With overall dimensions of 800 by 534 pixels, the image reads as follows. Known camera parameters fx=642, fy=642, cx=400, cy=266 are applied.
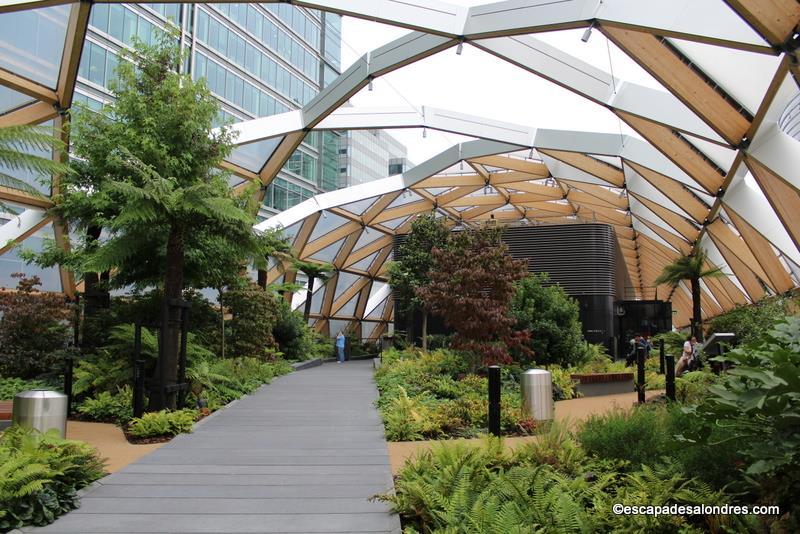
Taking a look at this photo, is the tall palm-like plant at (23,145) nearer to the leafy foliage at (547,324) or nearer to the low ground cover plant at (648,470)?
the low ground cover plant at (648,470)

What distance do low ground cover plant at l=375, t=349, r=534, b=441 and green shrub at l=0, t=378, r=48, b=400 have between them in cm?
662

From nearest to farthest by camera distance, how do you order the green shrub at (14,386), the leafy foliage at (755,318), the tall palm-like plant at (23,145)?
the tall palm-like plant at (23,145)
the green shrub at (14,386)
the leafy foliage at (755,318)

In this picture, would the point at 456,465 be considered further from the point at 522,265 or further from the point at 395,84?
the point at 395,84

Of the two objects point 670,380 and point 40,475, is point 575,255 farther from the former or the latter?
point 40,475

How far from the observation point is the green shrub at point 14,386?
12094 millimetres

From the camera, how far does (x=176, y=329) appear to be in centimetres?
1052

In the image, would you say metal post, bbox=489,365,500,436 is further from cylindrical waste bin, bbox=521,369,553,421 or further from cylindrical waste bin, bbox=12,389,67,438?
cylindrical waste bin, bbox=12,389,67,438

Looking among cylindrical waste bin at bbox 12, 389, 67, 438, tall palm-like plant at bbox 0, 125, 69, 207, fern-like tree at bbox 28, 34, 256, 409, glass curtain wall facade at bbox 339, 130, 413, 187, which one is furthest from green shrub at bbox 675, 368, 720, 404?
glass curtain wall facade at bbox 339, 130, 413, 187

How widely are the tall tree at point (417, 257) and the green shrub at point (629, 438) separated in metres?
18.7

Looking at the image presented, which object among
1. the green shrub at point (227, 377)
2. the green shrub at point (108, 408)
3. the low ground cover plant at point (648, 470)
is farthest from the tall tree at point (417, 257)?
the low ground cover plant at point (648, 470)

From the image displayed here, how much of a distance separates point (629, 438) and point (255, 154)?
61.9 ft

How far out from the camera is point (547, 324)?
1733 cm

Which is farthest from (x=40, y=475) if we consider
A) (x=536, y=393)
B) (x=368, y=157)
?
(x=368, y=157)

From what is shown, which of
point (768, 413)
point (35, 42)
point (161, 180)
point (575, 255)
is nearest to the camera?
point (768, 413)
